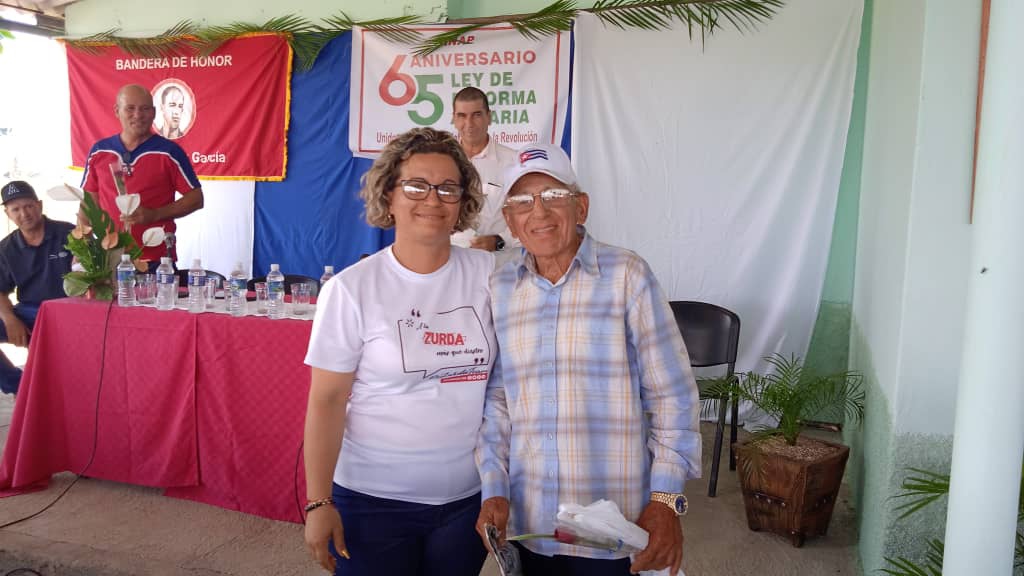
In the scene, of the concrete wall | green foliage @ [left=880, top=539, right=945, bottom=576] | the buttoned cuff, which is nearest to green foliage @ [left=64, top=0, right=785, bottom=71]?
the concrete wall

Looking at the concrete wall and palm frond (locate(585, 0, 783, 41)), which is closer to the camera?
the concrete wall

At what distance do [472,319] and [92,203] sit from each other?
9.12 ft

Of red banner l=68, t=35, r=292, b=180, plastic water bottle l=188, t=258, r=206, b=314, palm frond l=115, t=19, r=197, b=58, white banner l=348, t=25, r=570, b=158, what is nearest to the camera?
plastic water bottle l=188, t=258, r=206, b=314

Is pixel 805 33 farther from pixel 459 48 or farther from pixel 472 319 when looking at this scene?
pixel 472 319

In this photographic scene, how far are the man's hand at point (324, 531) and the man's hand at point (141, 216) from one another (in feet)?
9.25

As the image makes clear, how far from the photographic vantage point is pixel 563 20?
185 inches

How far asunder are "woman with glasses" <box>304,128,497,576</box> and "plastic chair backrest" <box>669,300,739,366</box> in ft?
7.96

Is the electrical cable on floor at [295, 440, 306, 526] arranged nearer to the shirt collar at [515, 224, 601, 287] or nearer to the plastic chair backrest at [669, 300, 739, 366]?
the shirt collar at [515, 224, 601, 287]

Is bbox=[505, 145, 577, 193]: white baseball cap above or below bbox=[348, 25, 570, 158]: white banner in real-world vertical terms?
below

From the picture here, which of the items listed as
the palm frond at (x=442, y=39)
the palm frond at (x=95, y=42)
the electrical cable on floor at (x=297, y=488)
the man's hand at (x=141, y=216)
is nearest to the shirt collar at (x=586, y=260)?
the electrical cable on floor at (x=297, y=488)

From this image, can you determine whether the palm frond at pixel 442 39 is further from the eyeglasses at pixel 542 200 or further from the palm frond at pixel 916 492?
the palm frond at pixel 916 492

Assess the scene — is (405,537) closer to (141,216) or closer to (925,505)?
(925,505)

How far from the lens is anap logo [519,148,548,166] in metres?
1.52

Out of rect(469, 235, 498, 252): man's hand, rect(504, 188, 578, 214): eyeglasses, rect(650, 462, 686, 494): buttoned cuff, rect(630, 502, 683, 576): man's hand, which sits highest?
rect(504, 188, 578, 214): eyeglasses
